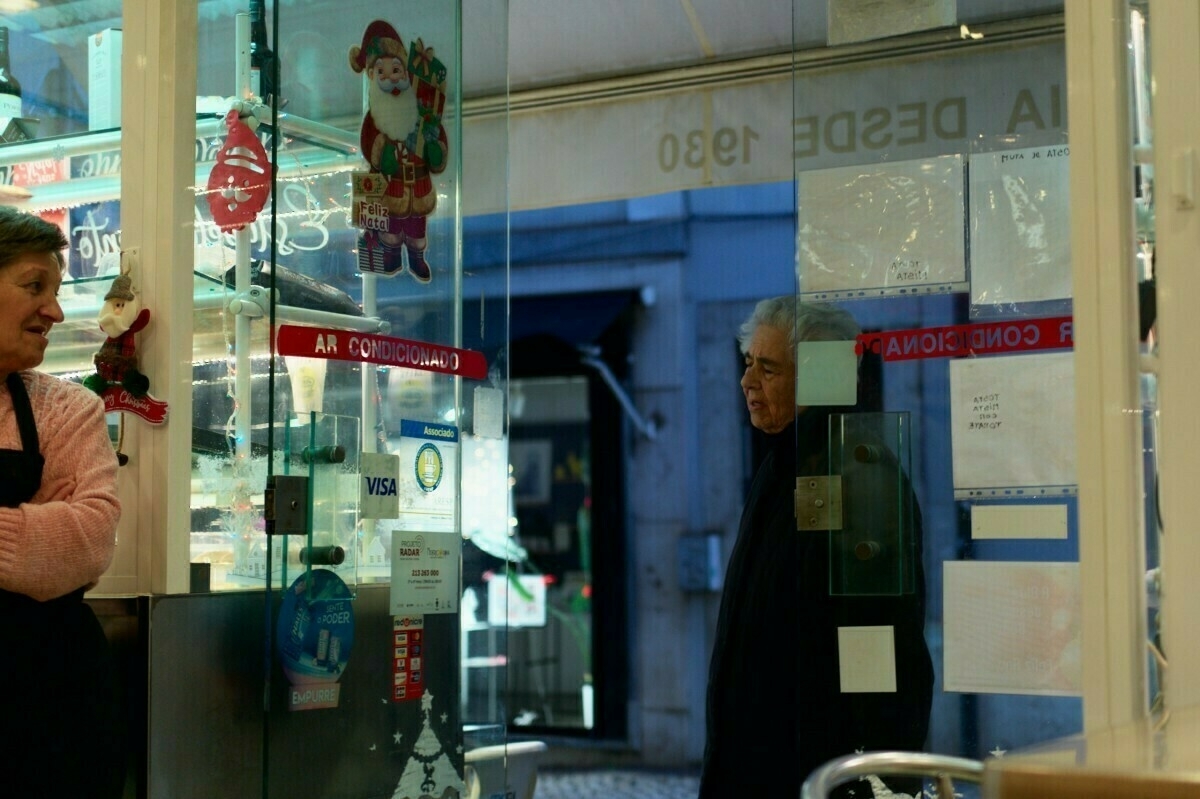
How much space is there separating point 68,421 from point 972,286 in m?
1.63

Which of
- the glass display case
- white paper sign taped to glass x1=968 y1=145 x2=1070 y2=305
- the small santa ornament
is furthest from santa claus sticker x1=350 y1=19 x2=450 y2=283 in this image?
white paper sign taped to glass x1=968 y1=145 x2=1070 y2=305

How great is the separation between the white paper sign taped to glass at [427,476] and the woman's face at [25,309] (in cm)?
91

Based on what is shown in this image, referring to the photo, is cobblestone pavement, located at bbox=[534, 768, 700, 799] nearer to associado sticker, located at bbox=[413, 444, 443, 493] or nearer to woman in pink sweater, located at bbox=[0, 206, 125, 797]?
associado sticker, located at bbox=[413, 444, 443, 493]

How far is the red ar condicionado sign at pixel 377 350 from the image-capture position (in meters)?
2.96

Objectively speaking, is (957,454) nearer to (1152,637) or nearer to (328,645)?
(1152,637)

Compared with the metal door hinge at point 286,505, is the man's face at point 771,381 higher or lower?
higher

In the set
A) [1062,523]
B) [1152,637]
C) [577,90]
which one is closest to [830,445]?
[1062,523]

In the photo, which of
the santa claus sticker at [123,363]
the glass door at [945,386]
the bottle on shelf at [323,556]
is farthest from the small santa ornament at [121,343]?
the glass door at [945,386]

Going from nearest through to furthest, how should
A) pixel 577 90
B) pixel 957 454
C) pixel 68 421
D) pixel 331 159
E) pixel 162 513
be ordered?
pixel 68 421
pixel 957 454
pixel 162 513
pixel 331 159
pixel 577 90

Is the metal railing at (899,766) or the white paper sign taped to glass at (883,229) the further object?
the white paper sign taped to glass at (883,229)

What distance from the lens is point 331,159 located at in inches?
123

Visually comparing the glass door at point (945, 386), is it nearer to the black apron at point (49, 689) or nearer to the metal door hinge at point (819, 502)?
the metal door hinge at point (819, 502)

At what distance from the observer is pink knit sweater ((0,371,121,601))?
2.31 metres

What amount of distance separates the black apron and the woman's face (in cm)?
5
